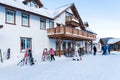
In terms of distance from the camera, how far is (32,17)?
20531 millimetres

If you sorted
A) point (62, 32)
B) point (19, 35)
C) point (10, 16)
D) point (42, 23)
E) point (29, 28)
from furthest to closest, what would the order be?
point (42, 23) → point (62, 32) → point (29, 28) → point (19, 35) → point (10, 16)

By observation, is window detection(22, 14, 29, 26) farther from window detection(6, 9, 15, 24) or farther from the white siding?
window detection(6, 9, 15, 24)

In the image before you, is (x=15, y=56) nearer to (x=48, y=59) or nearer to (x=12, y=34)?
(x=12, y=34)

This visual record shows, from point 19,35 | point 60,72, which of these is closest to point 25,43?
point 19,35

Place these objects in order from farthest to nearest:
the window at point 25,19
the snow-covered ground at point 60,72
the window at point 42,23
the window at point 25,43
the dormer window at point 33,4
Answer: the dormer window at point 33,4, the window at point 42,23, the window at point 25,19, the window at point 25,43, the snow-covered ground at point 60,72

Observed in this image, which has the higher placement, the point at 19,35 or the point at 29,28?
the point at 29,28

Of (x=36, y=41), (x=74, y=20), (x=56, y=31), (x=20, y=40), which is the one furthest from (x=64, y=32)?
(x=74, y=20)

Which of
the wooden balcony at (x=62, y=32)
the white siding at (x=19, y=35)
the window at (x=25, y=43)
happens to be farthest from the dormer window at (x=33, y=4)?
the window at (x=25, y=43)

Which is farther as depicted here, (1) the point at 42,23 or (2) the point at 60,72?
(1) the point at 42,23

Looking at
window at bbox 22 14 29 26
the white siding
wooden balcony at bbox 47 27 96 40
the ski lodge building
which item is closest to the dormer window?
the ski lodge building

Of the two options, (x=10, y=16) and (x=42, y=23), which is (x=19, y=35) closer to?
(x=10, y=16)

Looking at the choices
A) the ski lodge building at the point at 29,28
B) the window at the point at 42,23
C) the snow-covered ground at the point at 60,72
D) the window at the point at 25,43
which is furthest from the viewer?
the window at the point at 42,23

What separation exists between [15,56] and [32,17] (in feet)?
18.5

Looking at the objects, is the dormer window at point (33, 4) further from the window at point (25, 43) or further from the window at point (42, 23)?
the window at point (25, 43)
